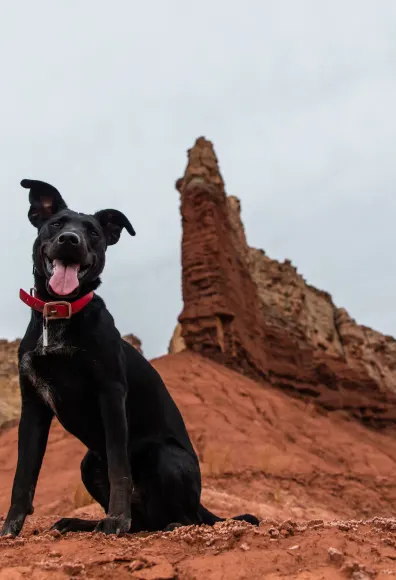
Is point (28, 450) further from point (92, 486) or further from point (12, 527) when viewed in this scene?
point (92, 486)

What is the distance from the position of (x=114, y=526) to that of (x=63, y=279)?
54.9 inches

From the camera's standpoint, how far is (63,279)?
3.32 m

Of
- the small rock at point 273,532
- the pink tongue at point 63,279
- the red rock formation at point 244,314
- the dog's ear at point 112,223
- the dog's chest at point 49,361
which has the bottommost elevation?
the small rock at point 273,532

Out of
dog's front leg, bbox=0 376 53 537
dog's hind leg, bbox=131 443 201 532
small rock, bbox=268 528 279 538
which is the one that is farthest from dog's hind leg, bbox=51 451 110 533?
small rock, bbox=268 528 279 538

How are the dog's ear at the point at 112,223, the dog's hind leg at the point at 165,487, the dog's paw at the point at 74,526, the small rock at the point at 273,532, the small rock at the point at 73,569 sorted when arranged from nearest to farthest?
the small rock at the point at 73,569 < the small rock at the point at 273,532 < the dog's hind leg at the point at 165,487 < the dog's paw at the point at 74,526 < the dog's ear at the point at 112,223

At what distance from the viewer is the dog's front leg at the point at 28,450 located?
337 centimetres

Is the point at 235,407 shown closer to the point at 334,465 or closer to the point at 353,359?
the point at 334,465

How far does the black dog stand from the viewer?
10.9 feet

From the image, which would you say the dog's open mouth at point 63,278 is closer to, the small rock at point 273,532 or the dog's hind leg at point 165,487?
the dog's hind leg at point 165,487

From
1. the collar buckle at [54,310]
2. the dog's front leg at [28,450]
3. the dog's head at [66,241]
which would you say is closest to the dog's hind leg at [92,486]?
the dog's front leg at [28,450]

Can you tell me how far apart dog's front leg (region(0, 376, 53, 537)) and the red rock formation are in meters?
14.4

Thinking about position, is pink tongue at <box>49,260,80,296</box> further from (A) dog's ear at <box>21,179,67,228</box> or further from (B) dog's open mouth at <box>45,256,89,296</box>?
(A) dog's ear at <box>21,179,67,228</box>

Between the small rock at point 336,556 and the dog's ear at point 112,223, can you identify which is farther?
Answer: the dog's ear at point 112,223

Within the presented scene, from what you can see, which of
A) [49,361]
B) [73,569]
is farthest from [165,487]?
[73,569]
